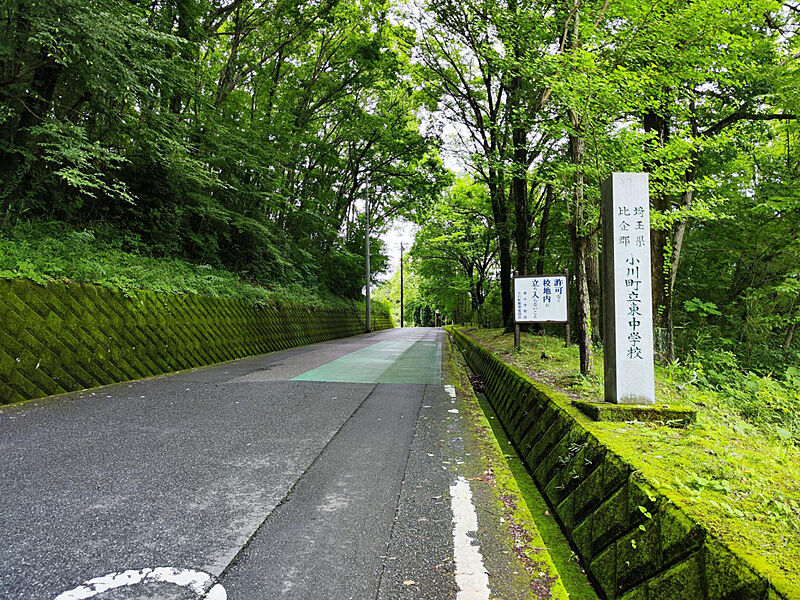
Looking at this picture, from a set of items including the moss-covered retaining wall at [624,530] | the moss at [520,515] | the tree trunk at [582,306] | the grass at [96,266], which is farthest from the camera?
the grass at [96,266]

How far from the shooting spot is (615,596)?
210 cm

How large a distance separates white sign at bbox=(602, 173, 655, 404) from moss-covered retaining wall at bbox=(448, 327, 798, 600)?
529 mm

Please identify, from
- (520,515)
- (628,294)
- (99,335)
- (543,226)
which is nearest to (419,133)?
(543,226)

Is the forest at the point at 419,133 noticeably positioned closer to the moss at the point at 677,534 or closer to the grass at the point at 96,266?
the grass at the point at 96,266

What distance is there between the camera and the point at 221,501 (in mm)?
2957

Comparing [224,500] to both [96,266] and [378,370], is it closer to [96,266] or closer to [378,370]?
[96,266]

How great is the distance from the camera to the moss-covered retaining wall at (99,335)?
552cm

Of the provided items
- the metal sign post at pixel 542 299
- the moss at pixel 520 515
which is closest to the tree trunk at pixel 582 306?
the moss at pixel 520 515

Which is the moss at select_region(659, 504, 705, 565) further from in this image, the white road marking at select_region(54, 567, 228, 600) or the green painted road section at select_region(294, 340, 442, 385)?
the green painted road section at select_region(294, 340, 442, 385)

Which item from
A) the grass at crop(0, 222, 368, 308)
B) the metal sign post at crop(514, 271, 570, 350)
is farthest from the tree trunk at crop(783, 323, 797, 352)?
the grass at crop(0, 222, 368, 308)

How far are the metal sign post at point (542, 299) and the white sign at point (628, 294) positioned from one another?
17.4 ft

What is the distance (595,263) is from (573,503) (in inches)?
367

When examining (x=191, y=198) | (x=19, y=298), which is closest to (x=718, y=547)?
(x=19, y=298)

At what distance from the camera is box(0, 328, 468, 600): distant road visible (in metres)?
2.14
